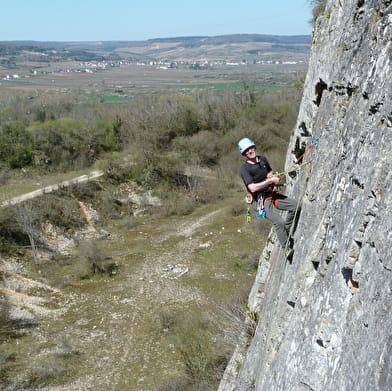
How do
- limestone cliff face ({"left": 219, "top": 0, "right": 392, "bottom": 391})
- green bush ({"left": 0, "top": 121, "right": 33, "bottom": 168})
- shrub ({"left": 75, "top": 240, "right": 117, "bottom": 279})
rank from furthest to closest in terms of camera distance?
1. green bush ({"left": 0, "top": 121, "right": 33, "bottom": 168})
2. shrub ({"left": 75, "top": 240, "right": 117, "bottom": 279})
3. limestone cliff face ({"left": 219, "top": 0, "right": 392, "bottom": 391})

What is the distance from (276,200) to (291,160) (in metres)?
2.64

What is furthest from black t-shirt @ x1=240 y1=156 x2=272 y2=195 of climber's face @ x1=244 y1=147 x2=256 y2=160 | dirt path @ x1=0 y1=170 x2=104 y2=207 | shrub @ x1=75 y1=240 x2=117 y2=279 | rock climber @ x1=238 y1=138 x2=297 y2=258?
dirt path @ x1=0 y1=170 x2=104 y2=207

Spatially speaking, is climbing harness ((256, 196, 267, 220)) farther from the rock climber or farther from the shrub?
the shrub

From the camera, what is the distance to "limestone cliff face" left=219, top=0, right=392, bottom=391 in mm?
3867

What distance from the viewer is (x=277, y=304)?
7164mm

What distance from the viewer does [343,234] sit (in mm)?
4848

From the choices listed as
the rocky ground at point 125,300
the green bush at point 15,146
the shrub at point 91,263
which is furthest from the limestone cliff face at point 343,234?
the green bush at point 15,146

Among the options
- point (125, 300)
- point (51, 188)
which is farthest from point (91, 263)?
point (51, 188)

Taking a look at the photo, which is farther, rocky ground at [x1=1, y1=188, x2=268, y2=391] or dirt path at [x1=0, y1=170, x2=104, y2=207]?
dirt path at [x1=0, y1=170, x2=104, y2=207]

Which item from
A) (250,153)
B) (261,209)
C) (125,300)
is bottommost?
(125,300)

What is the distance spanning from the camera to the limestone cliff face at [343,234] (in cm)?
387

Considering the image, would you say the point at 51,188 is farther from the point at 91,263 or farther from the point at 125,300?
the point at 125,300

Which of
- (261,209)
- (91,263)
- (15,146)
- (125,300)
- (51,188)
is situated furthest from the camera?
(15,146)

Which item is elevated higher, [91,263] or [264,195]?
[264,195]
